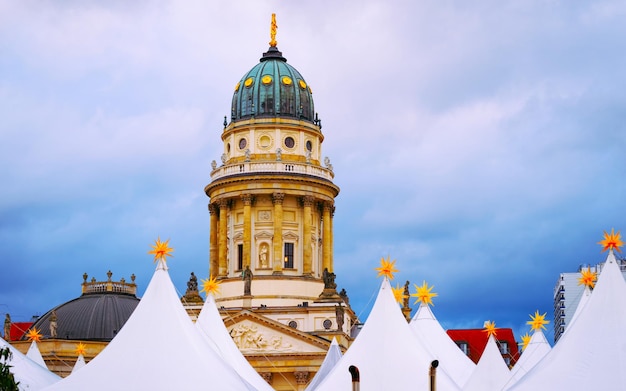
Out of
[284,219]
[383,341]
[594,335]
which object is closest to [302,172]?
[284,219]

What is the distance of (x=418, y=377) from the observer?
3909 cm

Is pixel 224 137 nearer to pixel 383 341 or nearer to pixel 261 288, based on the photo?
pixel 261 288

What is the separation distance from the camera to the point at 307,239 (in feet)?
258

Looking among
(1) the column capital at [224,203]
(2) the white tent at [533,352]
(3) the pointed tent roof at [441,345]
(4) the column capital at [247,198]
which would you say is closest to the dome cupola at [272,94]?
(4) the column capital at [247,198]

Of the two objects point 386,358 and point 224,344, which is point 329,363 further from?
point 386,358

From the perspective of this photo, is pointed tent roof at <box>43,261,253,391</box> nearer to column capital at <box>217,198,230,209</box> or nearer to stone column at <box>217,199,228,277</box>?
stone column at <box>217,199,228,277</box>

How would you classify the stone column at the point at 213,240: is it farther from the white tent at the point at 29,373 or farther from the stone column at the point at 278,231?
the white tent at the point at 29,373

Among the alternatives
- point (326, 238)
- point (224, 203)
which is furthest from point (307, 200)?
point (224, 203)

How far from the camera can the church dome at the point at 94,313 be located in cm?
7650

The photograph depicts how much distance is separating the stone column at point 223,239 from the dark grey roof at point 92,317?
6774 millimetres

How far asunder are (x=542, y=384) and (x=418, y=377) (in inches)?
227

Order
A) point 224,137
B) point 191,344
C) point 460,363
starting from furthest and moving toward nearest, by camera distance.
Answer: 1. point 224,137
2. point 460,363
3. point 191,344

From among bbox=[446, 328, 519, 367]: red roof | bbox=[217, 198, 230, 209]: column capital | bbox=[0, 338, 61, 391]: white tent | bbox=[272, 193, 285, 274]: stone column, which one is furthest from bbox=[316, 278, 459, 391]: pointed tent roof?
bbox=[446, 328, 519, 367]: red roof

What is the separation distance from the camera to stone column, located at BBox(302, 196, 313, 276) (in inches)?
3073
